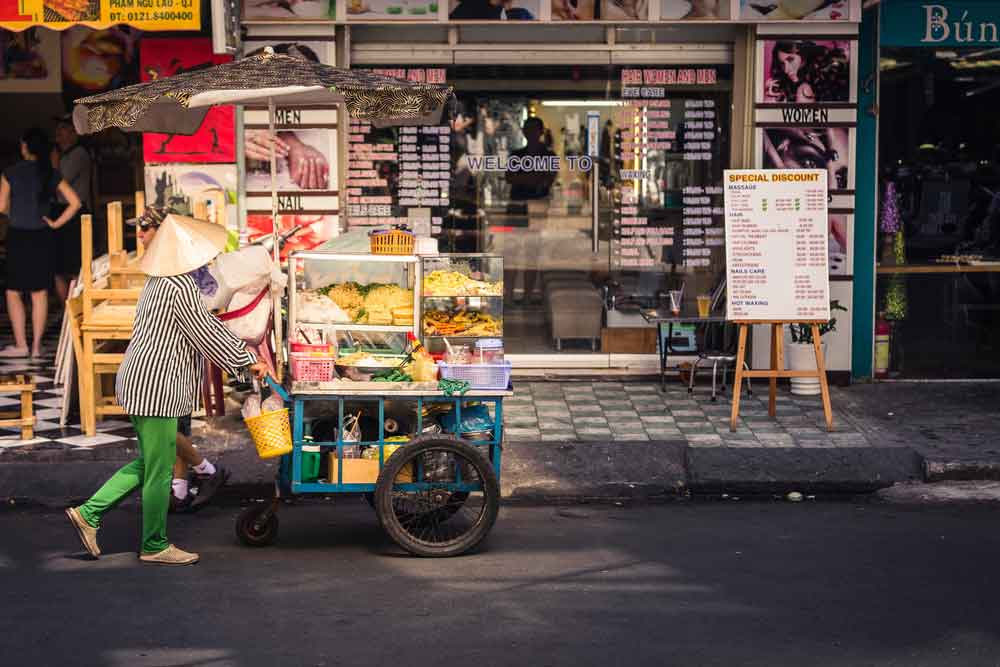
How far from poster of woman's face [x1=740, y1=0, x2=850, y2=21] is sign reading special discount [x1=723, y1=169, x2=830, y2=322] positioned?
1787 mm

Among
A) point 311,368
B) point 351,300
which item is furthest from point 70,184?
point 311,368

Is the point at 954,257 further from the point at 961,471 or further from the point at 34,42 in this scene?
the point at 34,42

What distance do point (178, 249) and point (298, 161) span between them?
176 inches

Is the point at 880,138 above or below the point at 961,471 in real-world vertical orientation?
above

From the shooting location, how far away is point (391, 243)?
784cm

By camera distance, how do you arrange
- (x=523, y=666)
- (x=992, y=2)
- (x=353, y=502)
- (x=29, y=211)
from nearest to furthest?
(x=523, y=666)
(x=353, y=502)
(x=992, y=2)
(x=29, y=211)

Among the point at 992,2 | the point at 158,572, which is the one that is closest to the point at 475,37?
the point at 992,2

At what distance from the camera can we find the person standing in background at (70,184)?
12945 mm

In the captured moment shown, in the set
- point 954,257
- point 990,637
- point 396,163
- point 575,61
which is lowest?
point 990,637

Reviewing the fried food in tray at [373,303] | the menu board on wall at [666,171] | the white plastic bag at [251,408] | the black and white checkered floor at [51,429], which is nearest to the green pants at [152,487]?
the white plastic bag at [251,408]

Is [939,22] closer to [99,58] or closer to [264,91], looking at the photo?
[264,91]

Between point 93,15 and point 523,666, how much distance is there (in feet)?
22.5

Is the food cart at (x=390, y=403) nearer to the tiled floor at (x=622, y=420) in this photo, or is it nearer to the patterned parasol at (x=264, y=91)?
the patterned parasol at (x=264, y=91)

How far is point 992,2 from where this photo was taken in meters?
11.4
